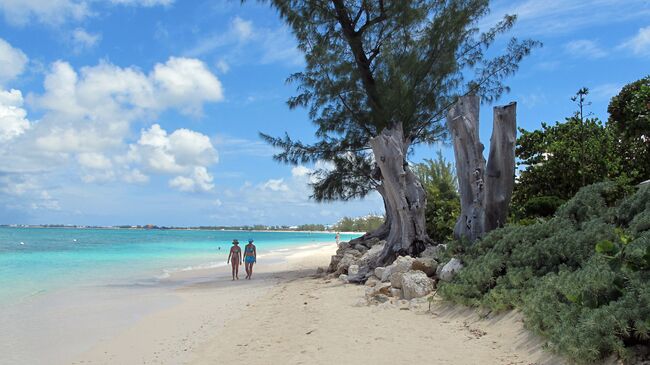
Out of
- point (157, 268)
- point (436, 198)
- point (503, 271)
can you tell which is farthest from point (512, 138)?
point (157, 268)

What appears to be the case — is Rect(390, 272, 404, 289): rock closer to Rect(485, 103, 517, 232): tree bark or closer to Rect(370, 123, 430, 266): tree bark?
Rect(485, 103, 517, 232): tree bark

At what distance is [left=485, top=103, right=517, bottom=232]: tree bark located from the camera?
30.3ft

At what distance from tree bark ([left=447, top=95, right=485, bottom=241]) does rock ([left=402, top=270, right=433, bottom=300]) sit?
1.81 m

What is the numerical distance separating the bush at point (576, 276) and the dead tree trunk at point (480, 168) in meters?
0.94

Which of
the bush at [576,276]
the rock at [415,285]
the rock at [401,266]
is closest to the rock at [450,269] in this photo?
the bush at [576,276]

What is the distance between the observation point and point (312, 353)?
5.93 meters

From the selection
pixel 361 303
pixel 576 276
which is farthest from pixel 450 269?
pixel 576 276

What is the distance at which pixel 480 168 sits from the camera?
10297 mm

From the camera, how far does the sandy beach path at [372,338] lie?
5.30m

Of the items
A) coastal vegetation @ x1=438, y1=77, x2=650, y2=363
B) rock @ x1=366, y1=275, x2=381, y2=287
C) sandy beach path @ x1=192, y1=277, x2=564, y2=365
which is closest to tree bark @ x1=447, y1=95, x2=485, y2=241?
coastal vegetation @ x1=438, y1=77, x2=650, y2=363

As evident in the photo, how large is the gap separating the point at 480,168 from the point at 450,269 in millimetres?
2753

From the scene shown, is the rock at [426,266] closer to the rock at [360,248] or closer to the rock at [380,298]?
the rock at [380,298]

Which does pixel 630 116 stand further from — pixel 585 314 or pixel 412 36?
pixel 585 314

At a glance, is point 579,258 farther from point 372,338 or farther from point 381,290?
point 381,290
